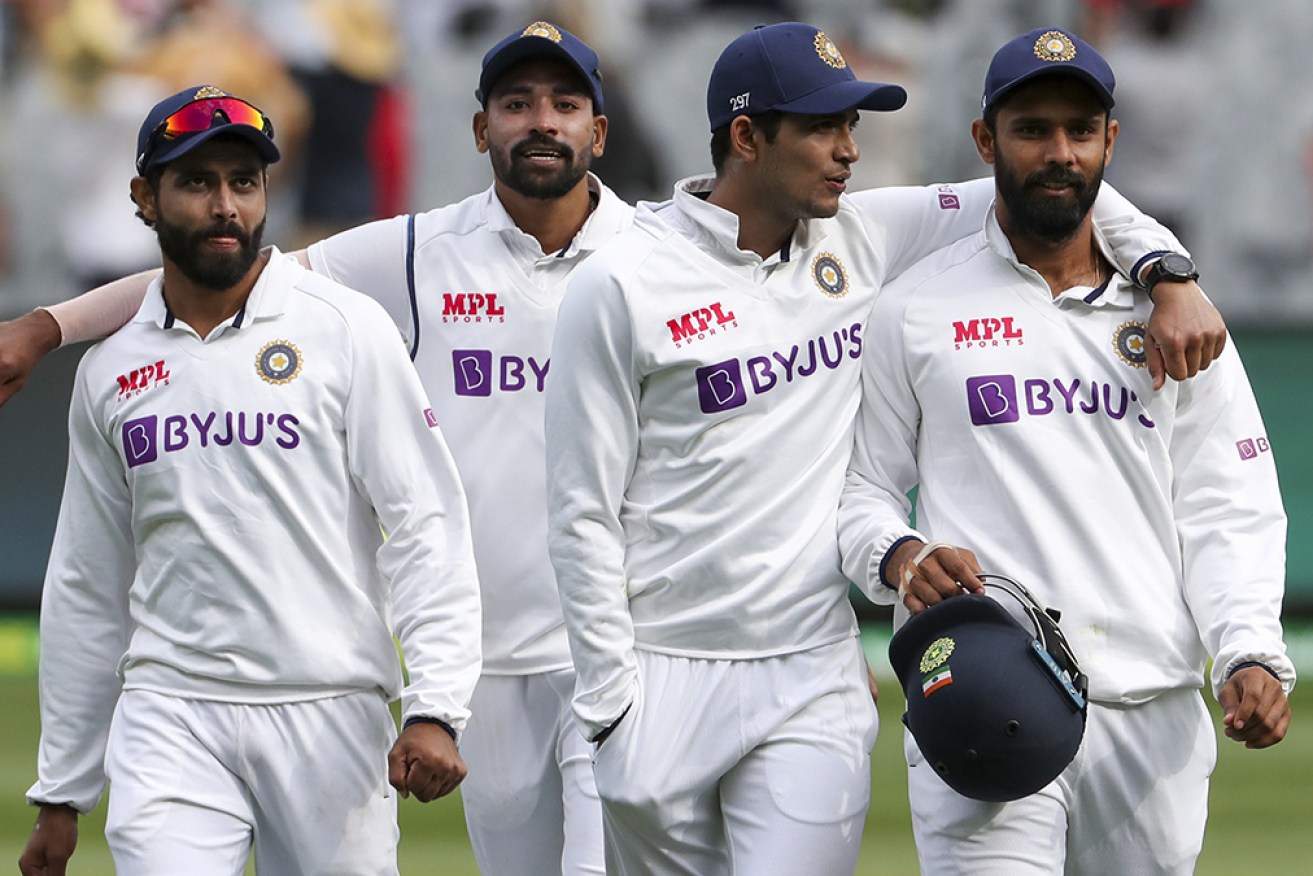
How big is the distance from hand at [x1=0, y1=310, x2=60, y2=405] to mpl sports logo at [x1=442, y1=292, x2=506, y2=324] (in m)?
0.95

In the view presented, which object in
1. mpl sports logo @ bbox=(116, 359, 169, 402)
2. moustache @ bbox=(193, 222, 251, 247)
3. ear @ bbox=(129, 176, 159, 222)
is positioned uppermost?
ear @ bbox=(129, 176, 159, 222)

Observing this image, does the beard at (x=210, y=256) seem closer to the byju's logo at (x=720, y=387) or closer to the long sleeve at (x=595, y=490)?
the long sleeve at (x=595, y=490)

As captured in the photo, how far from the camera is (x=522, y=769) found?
16.6 ft

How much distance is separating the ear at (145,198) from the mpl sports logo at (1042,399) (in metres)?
1.74

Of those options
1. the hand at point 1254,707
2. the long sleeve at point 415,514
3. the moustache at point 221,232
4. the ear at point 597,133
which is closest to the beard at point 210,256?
the moustache at point 221,232

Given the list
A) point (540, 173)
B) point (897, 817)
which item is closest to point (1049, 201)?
point (540, 173)

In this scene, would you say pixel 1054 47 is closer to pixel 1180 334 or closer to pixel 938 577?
pixel 1180 334

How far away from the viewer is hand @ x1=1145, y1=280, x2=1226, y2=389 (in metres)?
4.18

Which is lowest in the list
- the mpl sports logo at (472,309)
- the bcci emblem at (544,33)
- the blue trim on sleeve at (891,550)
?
the blue trim on sleeve at (891,550)

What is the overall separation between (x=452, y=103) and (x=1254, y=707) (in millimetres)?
8811

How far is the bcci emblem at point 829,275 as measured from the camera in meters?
4.39

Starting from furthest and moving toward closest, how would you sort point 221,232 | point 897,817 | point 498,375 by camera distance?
point 897,817 → point 498,375 → point 221,232

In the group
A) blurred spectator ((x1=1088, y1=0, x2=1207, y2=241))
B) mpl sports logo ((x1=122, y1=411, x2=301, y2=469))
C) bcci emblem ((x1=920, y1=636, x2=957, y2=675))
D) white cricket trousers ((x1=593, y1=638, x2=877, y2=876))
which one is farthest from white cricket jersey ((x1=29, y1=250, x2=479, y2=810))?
blurred spectator ((x1=1088, y1=0, x2=1207, y2=241))

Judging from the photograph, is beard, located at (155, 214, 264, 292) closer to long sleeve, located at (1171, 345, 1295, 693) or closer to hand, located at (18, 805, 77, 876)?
hand, located at (18, 805, 77, 876)
